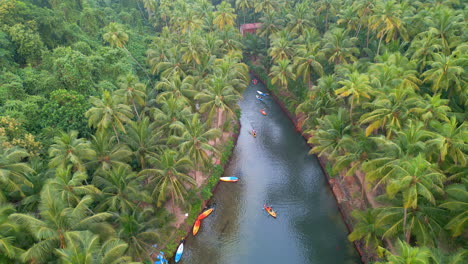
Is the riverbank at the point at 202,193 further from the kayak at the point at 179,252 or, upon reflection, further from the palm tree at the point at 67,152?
the palm tree at the point at 67,152

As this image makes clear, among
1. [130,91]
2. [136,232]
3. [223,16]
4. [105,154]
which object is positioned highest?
[223,16]

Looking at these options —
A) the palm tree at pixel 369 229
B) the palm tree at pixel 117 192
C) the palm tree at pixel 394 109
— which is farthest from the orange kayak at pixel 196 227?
the palm tree at pixel 394 109

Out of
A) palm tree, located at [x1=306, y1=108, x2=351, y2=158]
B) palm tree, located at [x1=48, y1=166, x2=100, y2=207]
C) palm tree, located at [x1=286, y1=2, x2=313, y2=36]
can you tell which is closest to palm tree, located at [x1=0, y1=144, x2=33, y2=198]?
palm tree, located at [x1=48, y1=166, x2=100, y2=207]

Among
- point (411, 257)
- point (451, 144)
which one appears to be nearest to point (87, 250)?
point (411, 257)

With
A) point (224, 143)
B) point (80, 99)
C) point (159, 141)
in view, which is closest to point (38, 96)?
point (80, 99)

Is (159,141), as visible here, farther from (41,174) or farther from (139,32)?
(139,32)

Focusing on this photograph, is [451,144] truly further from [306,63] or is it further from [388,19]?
[306,63]

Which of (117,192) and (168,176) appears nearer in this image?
(117,192)
